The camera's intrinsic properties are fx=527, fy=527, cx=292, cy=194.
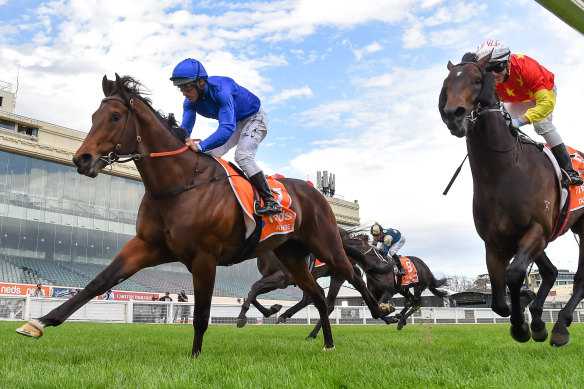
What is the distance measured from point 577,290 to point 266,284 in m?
6.04

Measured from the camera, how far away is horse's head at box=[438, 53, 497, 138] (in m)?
4.56

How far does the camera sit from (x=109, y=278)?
4715mm

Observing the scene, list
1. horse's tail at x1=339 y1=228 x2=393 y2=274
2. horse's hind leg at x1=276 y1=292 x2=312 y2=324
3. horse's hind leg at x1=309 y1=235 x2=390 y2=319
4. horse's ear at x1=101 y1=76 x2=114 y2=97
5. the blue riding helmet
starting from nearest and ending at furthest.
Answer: horse's ear at x1=101 y1=76 x2=114 y2=97 → the blue riding helmet → horse's hind leg at x1=309 y1=235 x2=390 y2=319 → horse's tail at x1=339 y1=228 x2=393 y2=274 → horse's hind leg at x1=276 y1=292 x2=312 y2=324

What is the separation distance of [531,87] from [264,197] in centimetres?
300

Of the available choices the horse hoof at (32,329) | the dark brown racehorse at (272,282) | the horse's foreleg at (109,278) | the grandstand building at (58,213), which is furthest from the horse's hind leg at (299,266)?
the grandstand building at (58,213)

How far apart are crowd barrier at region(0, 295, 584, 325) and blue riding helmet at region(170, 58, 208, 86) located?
1320cm

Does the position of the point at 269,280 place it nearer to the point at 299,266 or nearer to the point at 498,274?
the point at 299,266

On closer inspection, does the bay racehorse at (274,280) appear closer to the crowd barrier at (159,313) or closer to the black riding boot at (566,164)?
the black riding boot at (566,164)

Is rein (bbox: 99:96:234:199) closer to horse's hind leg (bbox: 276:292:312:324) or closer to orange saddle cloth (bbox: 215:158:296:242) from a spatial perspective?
orange saddle cloth (bbox: 215:158:296:242)

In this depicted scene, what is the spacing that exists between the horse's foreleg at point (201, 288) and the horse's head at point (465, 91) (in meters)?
2.45

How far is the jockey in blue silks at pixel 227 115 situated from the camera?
5371 mm

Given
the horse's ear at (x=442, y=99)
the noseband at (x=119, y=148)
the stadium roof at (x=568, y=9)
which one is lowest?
the noseband at (x=119, y=148)

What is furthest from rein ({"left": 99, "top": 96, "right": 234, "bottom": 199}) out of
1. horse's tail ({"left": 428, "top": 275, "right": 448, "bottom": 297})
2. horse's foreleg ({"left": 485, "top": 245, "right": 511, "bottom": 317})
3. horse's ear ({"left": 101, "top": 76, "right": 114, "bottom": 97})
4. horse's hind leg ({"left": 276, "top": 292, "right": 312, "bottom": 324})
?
horse's tail ({"left": 428, "top": 275, "right": 448, "bottom": 297})

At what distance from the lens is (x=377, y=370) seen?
3.47 m
